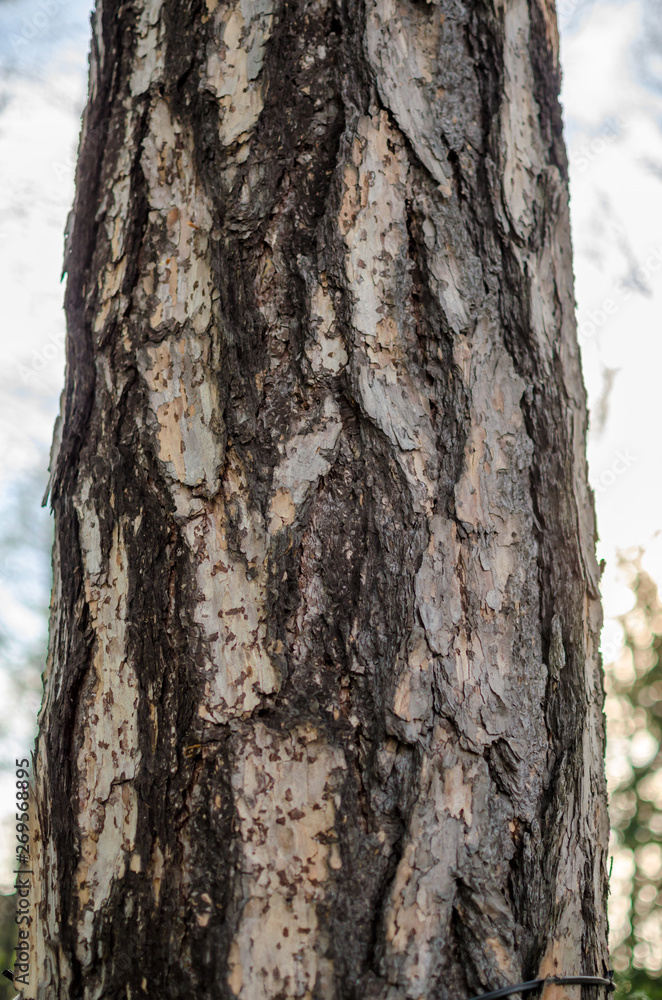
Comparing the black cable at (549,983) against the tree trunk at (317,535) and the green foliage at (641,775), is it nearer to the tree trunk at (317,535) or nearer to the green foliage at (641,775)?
the tree trunk at (317,535)

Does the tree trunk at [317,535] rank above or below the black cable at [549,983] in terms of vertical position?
above

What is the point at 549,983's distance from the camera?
0.74 metres

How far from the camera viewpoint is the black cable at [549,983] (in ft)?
2.27

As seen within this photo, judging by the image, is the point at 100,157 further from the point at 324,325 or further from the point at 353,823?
the point at 353,823

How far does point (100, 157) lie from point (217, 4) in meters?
0.28

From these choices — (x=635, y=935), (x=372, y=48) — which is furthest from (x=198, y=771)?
(x=635, y=935)

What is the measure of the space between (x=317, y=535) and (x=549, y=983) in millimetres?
580

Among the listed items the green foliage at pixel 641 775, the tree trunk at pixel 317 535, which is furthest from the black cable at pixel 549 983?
the green foliage at pixel 641 775

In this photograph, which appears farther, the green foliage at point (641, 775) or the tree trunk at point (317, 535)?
the green foliage at point (641, 775)

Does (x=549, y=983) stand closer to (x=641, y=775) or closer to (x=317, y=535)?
(x=317, y=535)

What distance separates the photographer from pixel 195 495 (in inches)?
32.1

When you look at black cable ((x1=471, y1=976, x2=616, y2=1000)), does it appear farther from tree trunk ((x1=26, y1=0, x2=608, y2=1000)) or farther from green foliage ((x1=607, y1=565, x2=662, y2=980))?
green foliage ((x1=607, y1=565, x2=662, y2=980))

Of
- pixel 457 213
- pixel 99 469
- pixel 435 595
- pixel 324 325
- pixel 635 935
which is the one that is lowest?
pixel 635 935

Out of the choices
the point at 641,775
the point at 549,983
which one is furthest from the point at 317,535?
the point at 641,775
